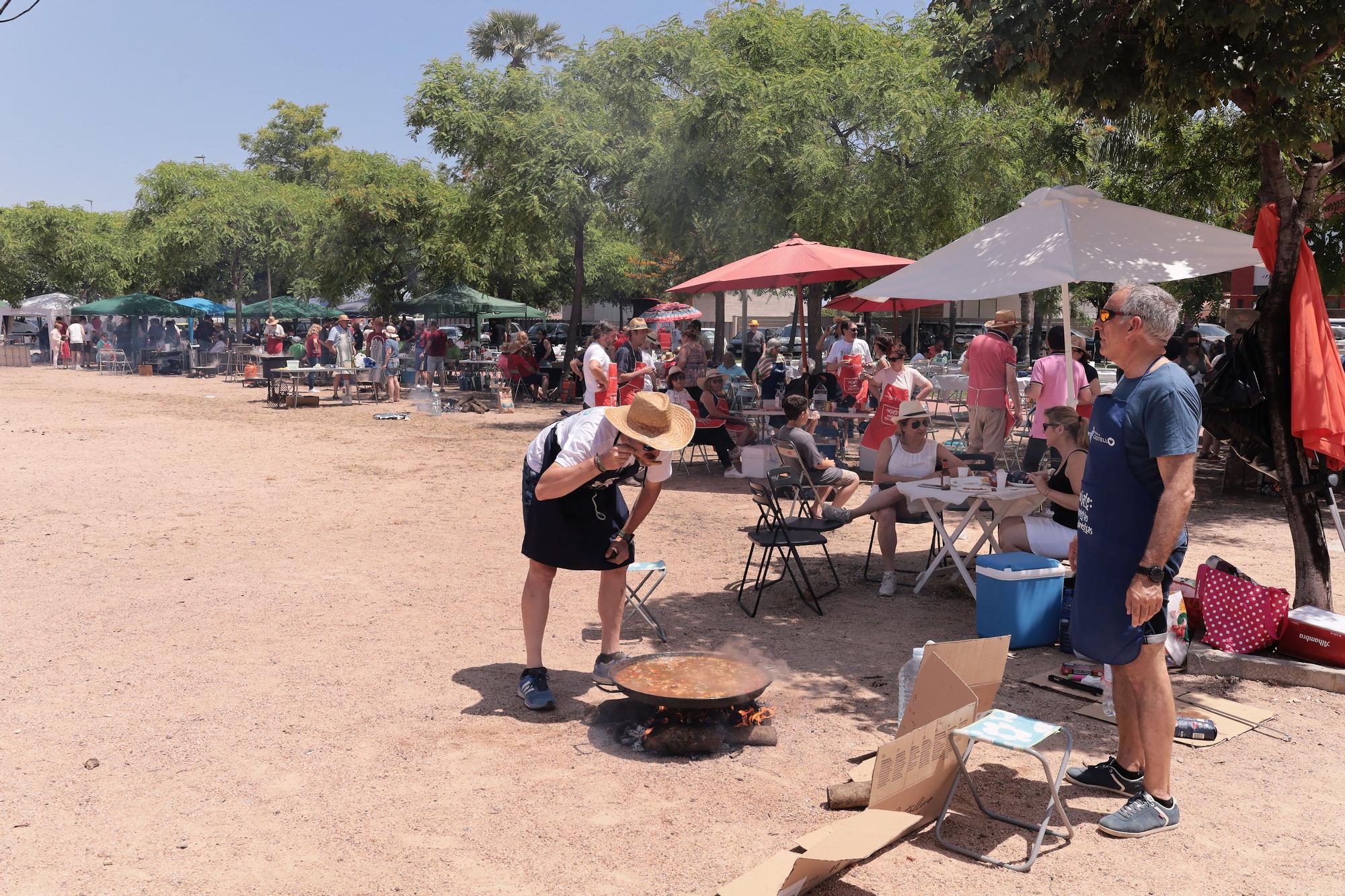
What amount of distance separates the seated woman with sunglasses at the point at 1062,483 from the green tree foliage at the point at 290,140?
187 feet

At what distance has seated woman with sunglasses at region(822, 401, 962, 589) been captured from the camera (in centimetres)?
677

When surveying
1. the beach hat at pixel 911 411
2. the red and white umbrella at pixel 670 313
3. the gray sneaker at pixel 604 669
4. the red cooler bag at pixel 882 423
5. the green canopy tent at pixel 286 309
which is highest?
the green canopy tent at pixel 286 309

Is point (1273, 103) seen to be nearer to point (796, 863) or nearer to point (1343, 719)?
point (1343, 719)

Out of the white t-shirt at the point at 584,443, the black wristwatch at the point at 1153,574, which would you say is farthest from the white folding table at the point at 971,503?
the black wristwatch at the point at 1153,574

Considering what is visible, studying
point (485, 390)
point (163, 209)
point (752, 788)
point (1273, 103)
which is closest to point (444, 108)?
point (485, 390)

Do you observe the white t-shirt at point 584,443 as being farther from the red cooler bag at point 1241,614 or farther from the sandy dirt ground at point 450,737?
the red cooler bag at point 1241,614

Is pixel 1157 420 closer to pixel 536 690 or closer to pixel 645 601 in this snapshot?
pixel 536 690

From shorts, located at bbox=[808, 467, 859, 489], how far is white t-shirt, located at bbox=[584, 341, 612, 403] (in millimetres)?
2804

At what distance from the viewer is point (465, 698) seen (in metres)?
4.86

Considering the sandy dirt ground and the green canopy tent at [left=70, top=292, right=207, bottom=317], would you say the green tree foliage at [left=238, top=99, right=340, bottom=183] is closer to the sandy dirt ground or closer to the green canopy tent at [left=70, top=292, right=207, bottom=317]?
the green canopy tent at [left=70, top=292, right=207, bottom=317]

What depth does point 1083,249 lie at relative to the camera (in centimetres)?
637

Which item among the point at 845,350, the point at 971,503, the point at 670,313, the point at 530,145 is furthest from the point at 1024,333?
the point at 971,503

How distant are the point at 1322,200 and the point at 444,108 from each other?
49.2 ft

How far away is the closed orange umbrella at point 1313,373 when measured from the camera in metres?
5.02
